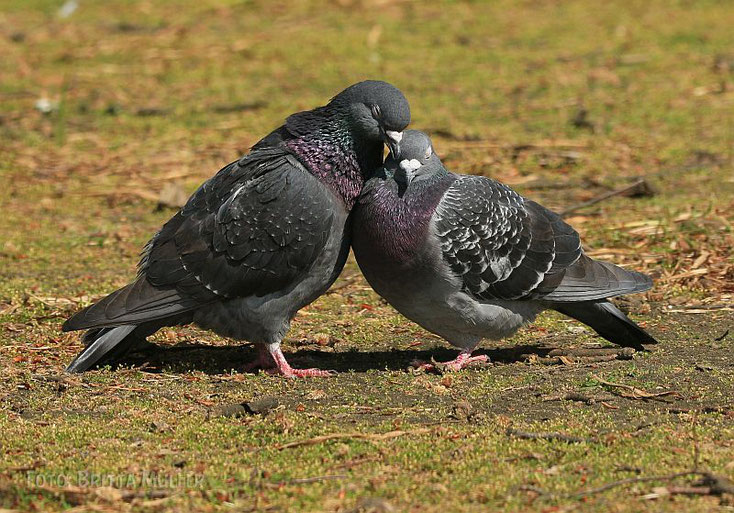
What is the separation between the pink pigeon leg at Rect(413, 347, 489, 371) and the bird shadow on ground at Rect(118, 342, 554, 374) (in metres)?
0.09

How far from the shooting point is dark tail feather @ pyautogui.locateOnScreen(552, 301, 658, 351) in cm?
635

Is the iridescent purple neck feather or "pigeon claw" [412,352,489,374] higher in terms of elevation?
the iridescent purple neck feather

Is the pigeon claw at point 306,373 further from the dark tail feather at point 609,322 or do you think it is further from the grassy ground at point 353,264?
the dark tail feather at point 609,322

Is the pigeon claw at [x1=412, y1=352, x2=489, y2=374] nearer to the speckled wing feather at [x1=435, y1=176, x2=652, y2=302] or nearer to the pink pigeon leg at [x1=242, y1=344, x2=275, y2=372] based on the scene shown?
the speckled wing feather at [x1=435, y1=176, x2=652, y2=302]

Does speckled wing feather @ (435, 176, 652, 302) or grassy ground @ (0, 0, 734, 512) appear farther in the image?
speckled wing feather @ (435, 176, 652, 302)

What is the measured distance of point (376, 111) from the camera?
6246 mm

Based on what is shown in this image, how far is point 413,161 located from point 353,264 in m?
2.55

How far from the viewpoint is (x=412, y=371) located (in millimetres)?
6156

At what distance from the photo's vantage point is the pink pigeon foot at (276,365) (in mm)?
6180

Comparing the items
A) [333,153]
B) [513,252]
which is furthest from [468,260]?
[333,153]

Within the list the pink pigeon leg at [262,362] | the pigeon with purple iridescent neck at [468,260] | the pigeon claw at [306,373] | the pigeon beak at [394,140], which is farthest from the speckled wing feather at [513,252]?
the pink pigeon leg at [262,362]

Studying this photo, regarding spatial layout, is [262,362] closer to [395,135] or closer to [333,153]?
[333,153]

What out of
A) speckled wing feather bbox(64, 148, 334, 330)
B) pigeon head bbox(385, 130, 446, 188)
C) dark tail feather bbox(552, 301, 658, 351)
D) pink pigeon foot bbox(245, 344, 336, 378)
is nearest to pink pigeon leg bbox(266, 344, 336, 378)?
pink pigeon foot bbox(245, 344, 336, 378)

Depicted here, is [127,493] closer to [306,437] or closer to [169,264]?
[306,437]
